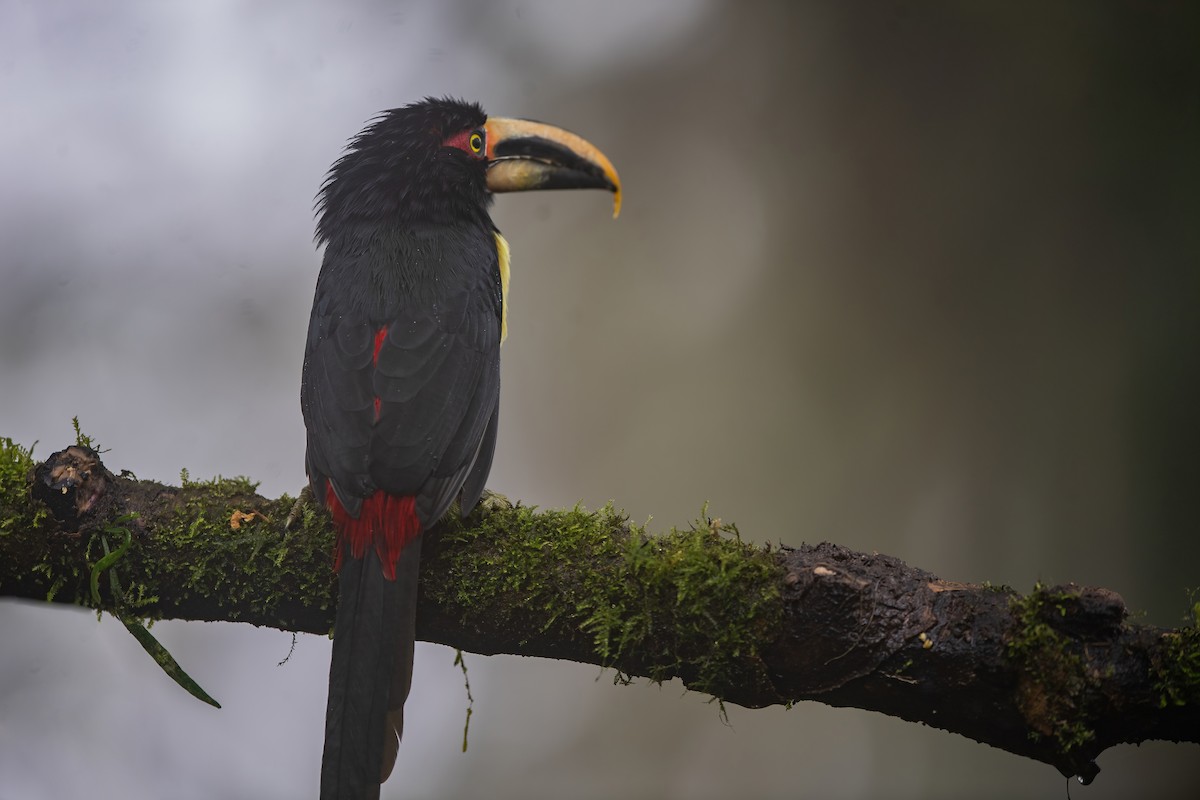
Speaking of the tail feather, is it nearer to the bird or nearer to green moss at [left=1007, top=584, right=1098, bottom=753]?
the bird

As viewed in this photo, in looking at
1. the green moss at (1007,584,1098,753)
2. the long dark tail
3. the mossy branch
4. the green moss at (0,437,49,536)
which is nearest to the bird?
the long dark tail

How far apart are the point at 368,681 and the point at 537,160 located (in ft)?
6.45

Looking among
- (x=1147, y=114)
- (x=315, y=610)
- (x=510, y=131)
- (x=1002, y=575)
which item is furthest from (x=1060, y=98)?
(x=315, y=610)

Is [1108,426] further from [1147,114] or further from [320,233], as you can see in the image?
[320,233]

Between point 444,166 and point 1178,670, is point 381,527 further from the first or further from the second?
point 1178,670

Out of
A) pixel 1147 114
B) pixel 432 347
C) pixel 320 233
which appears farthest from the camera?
pixel 1147 114

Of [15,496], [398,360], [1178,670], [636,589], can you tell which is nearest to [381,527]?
[398,360]

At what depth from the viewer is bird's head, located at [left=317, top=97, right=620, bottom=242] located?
127 inches

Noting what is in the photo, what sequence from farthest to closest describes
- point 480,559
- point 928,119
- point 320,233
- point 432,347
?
point 928,119 < point 320,233 < point 432,347 < point 480,559

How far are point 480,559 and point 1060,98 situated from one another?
4462 millimetres

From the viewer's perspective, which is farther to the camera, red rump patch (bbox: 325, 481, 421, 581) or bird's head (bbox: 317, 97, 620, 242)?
bird's head (bbox: 317, 97, 620, 242)

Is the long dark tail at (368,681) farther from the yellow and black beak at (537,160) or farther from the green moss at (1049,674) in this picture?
the yellow and black beak at (537,160)

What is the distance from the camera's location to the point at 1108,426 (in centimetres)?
521

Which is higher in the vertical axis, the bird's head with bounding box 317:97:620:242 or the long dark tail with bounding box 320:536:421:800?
the bird's head with bounding box 317:97:620:242
